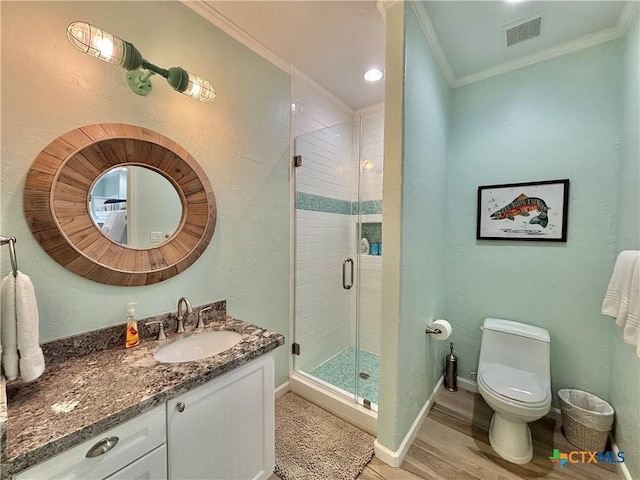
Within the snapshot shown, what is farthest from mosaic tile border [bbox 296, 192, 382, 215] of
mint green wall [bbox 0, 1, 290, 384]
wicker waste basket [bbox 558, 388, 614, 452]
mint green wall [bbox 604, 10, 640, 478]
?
wicker waste basket [bbox 558, 388, 614, 452]

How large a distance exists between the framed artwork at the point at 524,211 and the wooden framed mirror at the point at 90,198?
215 centimetres

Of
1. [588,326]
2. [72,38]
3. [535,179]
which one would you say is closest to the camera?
[72,38]

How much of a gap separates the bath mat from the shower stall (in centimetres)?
29

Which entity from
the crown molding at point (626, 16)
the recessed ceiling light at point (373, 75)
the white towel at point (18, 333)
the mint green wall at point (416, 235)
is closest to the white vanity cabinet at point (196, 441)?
the white towel at point (18, 333)

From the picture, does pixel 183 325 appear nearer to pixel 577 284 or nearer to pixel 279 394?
pixel 279 394

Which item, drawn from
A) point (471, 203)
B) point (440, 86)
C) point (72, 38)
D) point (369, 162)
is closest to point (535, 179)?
point (471, 203)

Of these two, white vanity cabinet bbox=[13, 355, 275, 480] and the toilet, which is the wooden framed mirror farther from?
the toilet

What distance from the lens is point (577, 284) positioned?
1.83 metres

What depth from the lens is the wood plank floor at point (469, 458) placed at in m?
1.47

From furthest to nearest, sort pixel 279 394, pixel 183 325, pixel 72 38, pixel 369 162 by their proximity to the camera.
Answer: pixel 369 162 < pixel 279 394 < pixel 183 325 < pixel 72 38

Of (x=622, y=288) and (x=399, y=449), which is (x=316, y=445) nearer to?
(x=399, y=449)

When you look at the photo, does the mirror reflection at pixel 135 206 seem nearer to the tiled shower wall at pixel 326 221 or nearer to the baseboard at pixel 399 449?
the tiled shower wall at pixel 326 221

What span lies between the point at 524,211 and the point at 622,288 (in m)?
0.80

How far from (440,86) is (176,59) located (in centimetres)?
184
